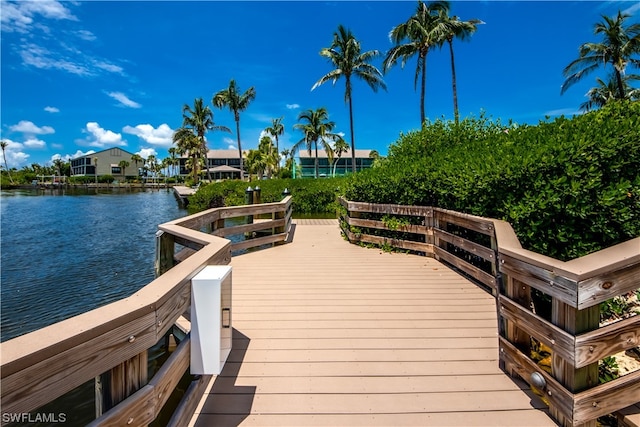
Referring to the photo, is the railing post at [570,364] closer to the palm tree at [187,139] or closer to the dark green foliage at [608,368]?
the dark green foliage at [608,368]

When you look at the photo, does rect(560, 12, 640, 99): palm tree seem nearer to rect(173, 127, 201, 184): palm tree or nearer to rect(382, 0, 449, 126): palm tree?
rect(382, 0, 449, 126): palm tree

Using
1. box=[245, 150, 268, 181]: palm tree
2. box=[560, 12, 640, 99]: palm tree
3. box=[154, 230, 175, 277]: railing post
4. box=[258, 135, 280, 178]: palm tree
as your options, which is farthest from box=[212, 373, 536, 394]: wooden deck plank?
box=[258, 135, 280, 178]: palm tree

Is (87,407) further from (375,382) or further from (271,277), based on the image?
(375,382)

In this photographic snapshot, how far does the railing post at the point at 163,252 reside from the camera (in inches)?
139

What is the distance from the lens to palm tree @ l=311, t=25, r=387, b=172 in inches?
920

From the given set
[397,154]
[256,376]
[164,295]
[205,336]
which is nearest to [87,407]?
[256,376]

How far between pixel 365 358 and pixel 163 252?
232cm

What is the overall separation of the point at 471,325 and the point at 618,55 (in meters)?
26.6

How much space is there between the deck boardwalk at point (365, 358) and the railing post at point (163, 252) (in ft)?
2.93

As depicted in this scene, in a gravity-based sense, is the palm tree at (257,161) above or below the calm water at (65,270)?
above

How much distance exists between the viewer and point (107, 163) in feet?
274

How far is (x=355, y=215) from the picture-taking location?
747cm

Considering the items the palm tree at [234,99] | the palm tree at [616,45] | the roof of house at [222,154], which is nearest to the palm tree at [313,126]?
the palm tree at [234,99]

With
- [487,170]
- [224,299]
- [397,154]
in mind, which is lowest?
[224,299]
